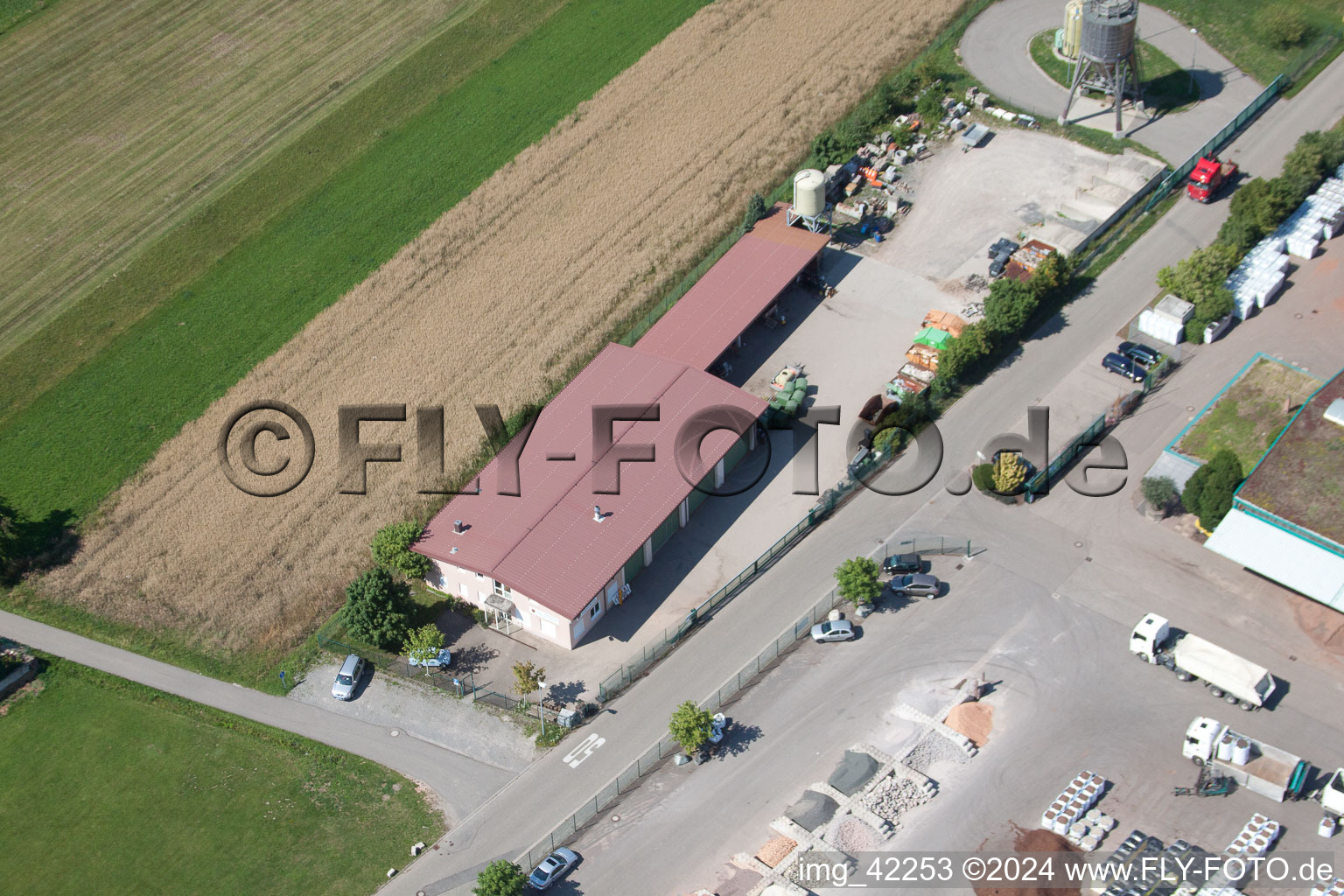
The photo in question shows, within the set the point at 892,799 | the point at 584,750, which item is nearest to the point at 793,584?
the point at 892,799

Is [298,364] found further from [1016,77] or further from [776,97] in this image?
[1016,77]

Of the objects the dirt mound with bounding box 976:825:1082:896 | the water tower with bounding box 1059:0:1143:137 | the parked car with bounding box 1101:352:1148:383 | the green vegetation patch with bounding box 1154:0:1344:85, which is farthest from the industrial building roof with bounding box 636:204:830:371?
the green vegetation patch with bounding box 1154:0:1344:85

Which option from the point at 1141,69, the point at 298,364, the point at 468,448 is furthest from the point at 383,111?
the point at 1141,69

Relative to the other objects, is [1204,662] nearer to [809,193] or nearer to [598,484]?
[598,484]

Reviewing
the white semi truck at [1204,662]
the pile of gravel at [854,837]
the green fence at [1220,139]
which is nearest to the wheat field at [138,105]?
the green fence at [1220,139]

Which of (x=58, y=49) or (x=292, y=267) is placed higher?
(x=58, y=49)

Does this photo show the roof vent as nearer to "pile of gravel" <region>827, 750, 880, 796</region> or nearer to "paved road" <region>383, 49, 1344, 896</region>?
"paved road" <region>383, 49, 1344, 896</region>
